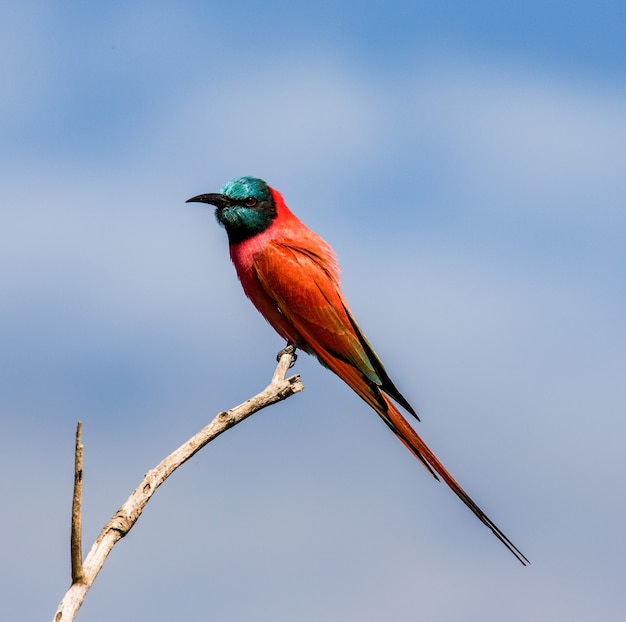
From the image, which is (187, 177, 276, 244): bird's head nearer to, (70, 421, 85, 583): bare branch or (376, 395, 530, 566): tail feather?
(376, 395, 530, 566): tail feather

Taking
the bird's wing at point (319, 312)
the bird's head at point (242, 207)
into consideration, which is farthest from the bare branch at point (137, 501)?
the bird's head at point (242, 207)

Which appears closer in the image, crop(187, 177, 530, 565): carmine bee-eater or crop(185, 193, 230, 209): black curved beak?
crop(187, 177, 530, 565): carmine bee-eater

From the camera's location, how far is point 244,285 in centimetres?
549

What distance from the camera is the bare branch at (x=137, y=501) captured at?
2594mm

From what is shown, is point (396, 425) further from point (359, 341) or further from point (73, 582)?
point (73, 582)

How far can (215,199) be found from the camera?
17.9 ft

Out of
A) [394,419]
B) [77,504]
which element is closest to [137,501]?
[77,504]

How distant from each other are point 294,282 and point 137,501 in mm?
2491

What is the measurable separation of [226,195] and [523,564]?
2906 mm

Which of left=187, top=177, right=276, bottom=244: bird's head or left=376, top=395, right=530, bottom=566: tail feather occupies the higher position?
left=187, top=177, right=276, bottom=244: bird's head

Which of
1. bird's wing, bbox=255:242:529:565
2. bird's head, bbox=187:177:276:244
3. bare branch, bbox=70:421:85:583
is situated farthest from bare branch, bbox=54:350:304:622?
bird's head, bbox=187:177:276:244

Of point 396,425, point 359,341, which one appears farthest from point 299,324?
point 396,425

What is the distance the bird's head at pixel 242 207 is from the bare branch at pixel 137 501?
189 cm

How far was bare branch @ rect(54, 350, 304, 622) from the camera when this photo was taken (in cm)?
259
